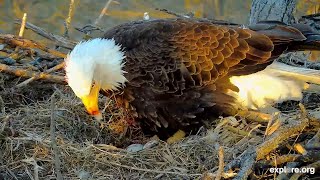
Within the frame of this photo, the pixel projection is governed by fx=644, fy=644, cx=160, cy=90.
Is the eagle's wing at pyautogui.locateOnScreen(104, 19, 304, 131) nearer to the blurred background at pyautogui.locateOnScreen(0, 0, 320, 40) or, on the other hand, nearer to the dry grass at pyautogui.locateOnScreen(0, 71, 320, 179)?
the dry grass at pyautogui.locateOnScreen(0, 71, 320, 179)

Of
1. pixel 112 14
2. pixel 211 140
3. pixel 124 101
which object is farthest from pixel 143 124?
pixel 112 14

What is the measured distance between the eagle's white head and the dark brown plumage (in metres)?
0.06

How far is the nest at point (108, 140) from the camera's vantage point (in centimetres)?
276

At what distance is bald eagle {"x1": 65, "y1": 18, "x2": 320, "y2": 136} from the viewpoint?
354 centimetres

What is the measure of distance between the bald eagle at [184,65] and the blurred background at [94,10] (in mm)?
3703

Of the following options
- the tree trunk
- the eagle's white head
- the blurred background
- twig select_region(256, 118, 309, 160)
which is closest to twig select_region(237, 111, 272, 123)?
twig select_region(256, 118, 309, 160)

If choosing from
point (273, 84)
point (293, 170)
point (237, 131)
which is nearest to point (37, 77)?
point (237, 131)

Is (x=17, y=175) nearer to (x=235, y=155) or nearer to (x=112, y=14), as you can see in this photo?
(x=235, y=155)

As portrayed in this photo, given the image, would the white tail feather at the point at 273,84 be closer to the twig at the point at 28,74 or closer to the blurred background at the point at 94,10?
the twig at the point at 28,74

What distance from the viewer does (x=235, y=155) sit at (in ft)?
9.90

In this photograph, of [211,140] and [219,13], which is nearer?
[211,140]

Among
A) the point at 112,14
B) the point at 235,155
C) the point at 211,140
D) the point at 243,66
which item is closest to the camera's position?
the point at 235,155

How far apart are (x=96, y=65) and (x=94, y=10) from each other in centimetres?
457

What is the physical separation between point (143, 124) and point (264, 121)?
71cm
